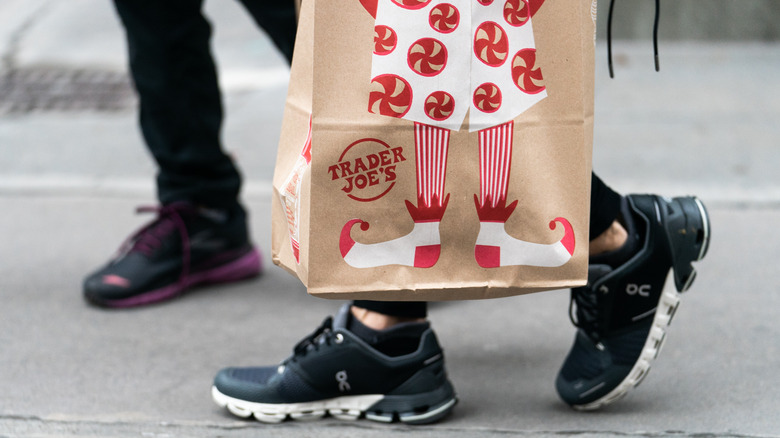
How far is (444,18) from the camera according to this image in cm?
127

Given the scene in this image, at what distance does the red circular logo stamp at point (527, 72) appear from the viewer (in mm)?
1298

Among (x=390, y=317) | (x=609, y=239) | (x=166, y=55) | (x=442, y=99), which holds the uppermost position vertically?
(x=442, y=99)

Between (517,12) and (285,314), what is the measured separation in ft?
3.93

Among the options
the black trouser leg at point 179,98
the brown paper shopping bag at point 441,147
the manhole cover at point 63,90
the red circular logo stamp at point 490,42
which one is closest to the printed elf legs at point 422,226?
the brown paper shopping bag at point 441,147

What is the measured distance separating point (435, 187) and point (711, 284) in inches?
53.1

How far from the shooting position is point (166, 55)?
2281mm

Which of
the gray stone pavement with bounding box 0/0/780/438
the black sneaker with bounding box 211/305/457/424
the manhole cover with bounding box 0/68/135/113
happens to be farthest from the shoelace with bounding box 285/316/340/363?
the manhole cover with bounding box 0/68/135/113

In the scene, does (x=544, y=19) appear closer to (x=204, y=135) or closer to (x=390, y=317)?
(x=390, y=317)

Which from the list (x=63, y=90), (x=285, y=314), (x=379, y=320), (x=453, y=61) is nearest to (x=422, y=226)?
(x=453, y=61)

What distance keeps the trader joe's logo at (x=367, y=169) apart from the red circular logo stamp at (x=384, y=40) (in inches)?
5.1

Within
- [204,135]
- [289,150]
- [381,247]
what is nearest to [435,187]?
[381,247]

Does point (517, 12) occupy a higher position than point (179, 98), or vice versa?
point (517, 12)

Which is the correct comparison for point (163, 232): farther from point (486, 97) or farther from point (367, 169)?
point (486, 97)

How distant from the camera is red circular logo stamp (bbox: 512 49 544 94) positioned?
1.30 meters
